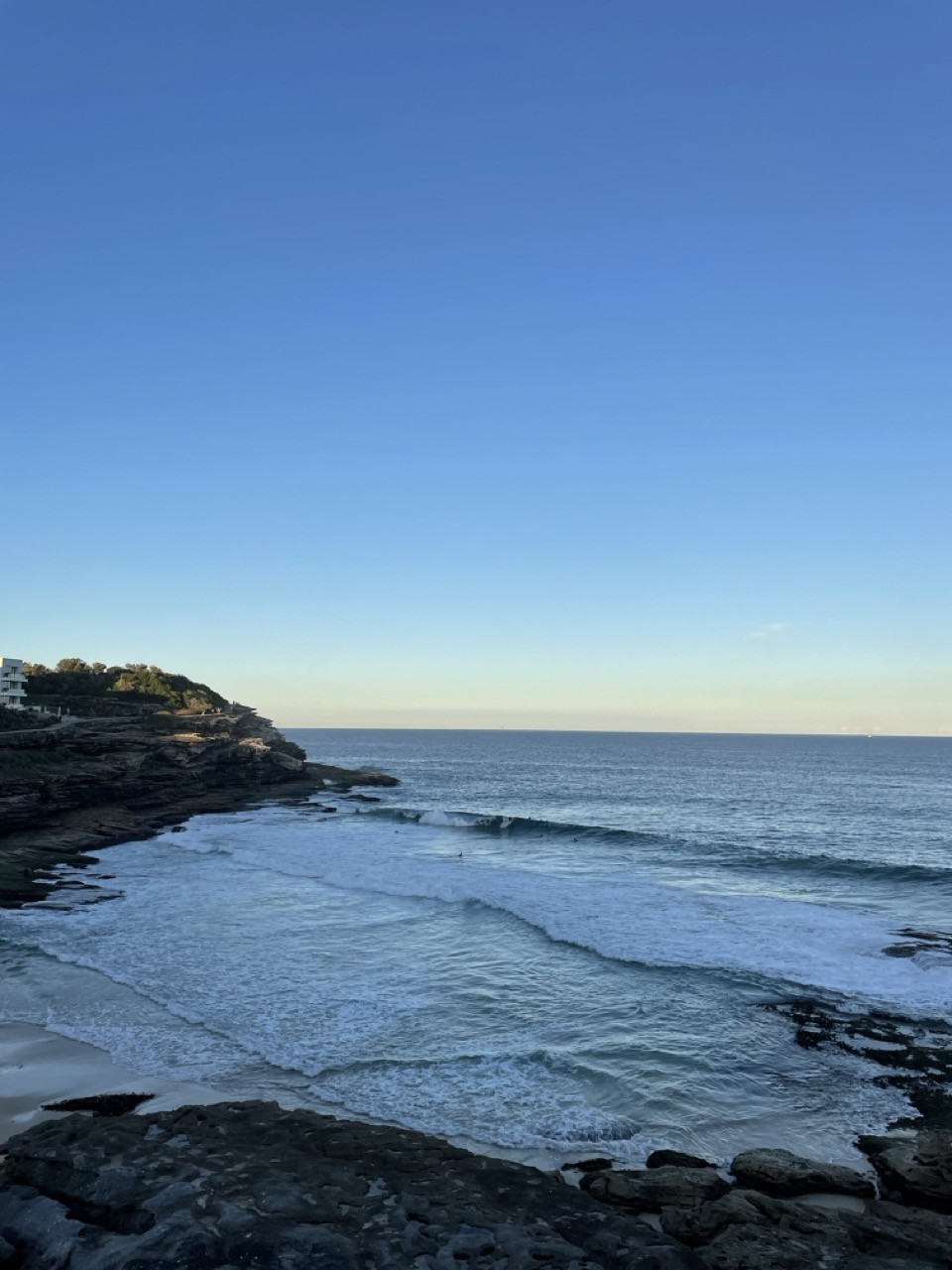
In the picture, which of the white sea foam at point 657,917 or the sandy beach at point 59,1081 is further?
the white sea foam at point 657,917

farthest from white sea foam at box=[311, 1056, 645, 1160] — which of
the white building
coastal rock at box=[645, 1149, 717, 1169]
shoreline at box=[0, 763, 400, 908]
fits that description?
the white building

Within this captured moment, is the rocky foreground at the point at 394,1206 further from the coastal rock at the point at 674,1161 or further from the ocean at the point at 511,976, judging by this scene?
the ocean at the point at 511,976

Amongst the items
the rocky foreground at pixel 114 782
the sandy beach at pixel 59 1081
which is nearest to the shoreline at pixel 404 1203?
the sandy beach at pixel 59 1081

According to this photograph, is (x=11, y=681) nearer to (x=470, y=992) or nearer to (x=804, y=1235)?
(x=470, y=992)

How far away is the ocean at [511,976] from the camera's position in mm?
14195

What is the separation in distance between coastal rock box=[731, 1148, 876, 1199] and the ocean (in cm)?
84

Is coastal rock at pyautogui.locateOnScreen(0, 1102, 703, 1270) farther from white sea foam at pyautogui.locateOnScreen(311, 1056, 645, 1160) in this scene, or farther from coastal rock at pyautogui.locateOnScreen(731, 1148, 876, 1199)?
coastal rock at pyautogui.locateOnScreen(731, 1148, 876, 1199)

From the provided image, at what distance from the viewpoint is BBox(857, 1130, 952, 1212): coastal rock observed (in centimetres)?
1108

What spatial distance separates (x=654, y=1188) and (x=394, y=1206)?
4.10 meters

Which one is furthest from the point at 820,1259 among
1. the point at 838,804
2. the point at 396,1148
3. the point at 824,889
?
the point at 838,804

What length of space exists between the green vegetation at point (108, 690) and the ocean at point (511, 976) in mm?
41373

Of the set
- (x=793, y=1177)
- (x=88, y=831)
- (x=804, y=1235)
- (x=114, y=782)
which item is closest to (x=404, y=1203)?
(x=804, y=1235)

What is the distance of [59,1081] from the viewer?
572 inches

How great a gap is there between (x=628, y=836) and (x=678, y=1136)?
36877mm
